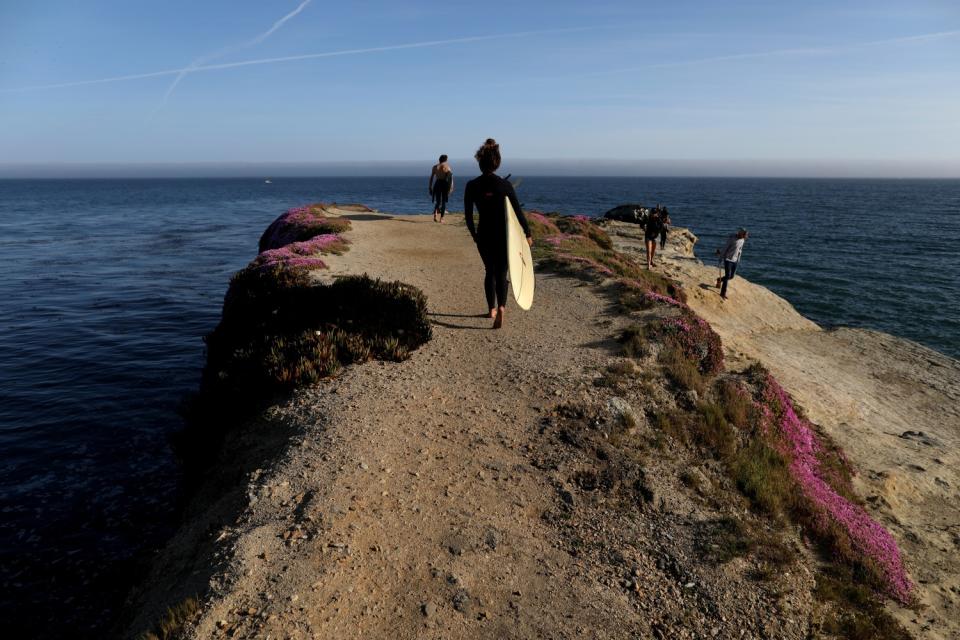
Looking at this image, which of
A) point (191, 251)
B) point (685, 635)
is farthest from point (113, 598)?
point (191, 251)

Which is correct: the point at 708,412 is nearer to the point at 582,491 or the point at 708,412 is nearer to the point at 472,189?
the point at 582,491

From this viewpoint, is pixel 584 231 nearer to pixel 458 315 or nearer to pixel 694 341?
pixel 694 341

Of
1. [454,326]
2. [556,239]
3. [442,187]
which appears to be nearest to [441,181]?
[442,187]

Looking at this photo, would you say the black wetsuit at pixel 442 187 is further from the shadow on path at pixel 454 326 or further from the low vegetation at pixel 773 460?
the shadow on path at pixel 454 326

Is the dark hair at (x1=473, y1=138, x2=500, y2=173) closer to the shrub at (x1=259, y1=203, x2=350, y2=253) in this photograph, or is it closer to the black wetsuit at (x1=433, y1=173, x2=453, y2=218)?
the black wetsuit at (x1=433, y1=173, x2=453, y2=218)

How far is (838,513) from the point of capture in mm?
9047

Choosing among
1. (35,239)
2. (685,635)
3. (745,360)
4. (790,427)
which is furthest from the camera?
(35,239)

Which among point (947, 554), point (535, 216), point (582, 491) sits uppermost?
point (535, 216)

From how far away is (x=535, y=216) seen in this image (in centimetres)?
3250

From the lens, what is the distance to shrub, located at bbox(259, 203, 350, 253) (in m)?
24.8

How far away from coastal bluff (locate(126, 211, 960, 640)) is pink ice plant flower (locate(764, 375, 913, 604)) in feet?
1.27

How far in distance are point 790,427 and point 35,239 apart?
62.4 m

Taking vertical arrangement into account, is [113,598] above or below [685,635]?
below

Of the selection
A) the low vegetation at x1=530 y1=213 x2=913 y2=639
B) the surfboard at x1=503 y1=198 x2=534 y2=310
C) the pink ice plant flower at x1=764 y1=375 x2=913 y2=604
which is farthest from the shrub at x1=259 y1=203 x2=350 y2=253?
the pink ice plant flower at x1=764 y1=375 x2=913 y2=604
